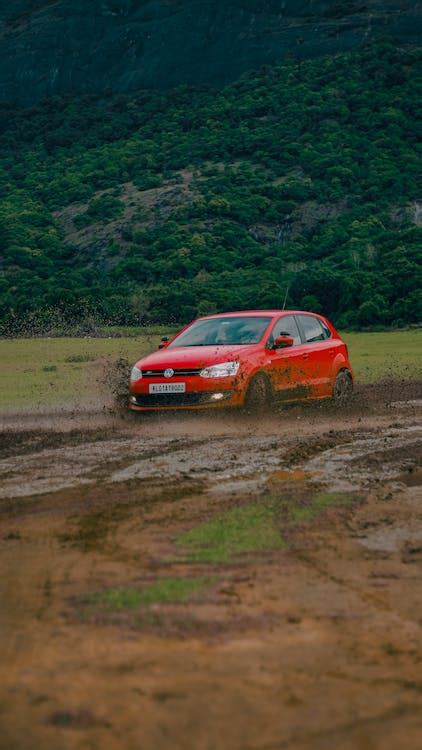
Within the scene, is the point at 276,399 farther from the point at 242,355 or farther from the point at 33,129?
the point at 33,129

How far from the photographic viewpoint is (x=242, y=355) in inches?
543

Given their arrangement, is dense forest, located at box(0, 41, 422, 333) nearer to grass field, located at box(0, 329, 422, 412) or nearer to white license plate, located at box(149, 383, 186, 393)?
grass field, located at box(0, 329, 422, 412)

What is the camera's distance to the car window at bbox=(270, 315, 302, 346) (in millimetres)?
14672

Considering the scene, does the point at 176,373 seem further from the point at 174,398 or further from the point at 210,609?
the point at 210,609

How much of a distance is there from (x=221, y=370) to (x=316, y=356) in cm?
213

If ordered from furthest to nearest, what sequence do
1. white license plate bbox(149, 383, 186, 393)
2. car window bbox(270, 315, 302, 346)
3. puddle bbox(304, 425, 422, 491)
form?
car window bbox(270, 315, 302, 346) < white license plate bbox(149, 383, 186, 393) < puddle bbox(304, 425, 422, 491)

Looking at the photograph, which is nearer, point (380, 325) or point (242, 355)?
point (242, 355)

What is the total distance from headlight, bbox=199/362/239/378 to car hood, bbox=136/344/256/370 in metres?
0.06

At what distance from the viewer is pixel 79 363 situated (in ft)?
99.8

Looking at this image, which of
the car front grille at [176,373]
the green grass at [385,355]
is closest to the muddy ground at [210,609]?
the car front grille at [176,373]

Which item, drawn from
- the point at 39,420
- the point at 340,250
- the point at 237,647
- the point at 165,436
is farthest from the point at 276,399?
the point at 340,250

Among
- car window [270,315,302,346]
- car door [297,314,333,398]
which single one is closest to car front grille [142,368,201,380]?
car window [270,315,302,346]

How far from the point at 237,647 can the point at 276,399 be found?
9.99 metres

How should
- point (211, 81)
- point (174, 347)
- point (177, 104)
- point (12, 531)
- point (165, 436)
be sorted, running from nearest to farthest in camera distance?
point (12, 531)
point (165, 436)
point (174, 347)
point (177, 104)
point (211, 81)
